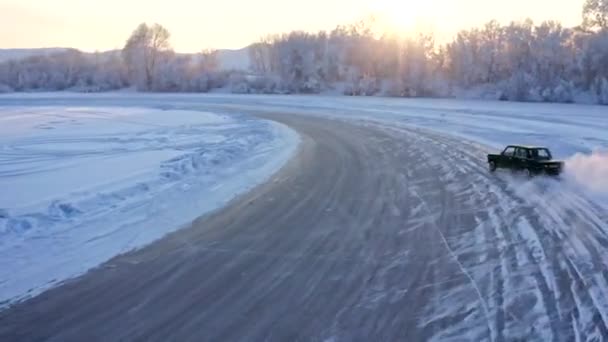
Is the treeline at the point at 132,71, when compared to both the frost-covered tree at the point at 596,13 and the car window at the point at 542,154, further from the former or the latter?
the car window at the point at 542,154

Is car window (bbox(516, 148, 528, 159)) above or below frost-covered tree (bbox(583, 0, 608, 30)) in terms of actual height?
below

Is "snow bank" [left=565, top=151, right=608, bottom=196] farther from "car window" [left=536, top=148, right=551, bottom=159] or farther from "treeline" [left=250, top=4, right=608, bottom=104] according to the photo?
"treeline" [left=250, top=4, right=608, bottom=104]

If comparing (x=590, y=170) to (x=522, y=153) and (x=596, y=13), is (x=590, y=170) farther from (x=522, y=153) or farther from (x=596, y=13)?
(x=596, y=13)

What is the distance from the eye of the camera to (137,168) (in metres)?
20.4

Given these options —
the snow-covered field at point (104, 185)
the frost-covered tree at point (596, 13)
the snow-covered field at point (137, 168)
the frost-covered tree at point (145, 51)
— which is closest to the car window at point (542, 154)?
the snow-covered field at point (137, 168)

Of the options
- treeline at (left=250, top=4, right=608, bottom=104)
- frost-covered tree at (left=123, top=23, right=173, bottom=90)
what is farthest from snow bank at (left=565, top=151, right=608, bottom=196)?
frost-covered tree at (left=123, top=23, right=173, bottom=90)

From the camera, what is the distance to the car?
1808 centimetres

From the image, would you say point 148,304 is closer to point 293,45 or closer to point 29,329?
point 29,329

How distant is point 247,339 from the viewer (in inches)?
270

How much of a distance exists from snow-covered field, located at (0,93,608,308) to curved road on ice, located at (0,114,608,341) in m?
1.04

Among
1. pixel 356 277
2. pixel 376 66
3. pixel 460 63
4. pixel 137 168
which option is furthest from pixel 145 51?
pixel 356 277

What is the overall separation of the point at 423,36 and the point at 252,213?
3582 inches

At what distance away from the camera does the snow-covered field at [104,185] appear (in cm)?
1040

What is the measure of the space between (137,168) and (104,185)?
3.54m
